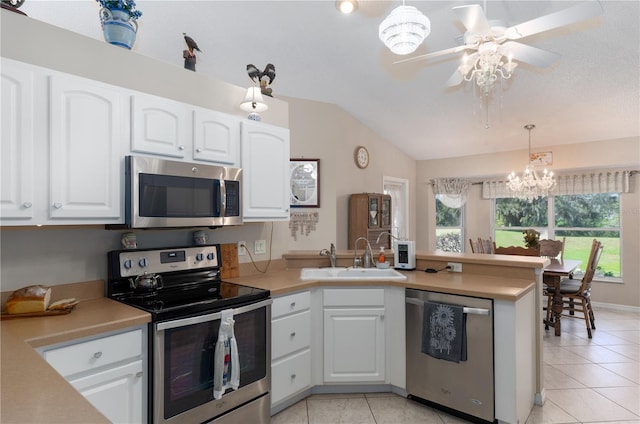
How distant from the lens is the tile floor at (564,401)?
2.40 metres

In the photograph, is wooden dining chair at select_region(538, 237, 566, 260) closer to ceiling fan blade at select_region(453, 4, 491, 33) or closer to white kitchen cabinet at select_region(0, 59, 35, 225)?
ceiling fan blade at select_region(453, 4, 491, 33)

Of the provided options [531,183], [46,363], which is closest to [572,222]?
[531,183]

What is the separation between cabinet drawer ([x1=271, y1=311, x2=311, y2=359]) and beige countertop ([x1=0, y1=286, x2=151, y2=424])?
2.94ft

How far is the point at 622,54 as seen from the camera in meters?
3.27

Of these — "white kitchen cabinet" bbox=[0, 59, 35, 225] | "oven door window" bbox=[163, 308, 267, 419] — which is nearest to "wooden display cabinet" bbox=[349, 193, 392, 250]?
"oven door window" bbox=[163, 308, 267, 419]

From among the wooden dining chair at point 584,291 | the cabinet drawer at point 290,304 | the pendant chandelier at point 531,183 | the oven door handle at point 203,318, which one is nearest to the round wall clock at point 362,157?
the pendant chandelier at point 531,183

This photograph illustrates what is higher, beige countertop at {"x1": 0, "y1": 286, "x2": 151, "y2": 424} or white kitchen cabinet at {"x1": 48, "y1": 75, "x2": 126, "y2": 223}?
white kitchen cabinet at {"x1": 48, "y1": 75, "x2": 126, "y2": 223}

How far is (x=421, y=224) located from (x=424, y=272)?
12.7 feet

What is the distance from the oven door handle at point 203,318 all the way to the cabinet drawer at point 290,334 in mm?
236

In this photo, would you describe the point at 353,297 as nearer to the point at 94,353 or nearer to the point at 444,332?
the point at 444,332

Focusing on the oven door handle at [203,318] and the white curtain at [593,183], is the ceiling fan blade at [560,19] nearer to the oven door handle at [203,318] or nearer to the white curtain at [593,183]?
the oven door handle at [203,318]

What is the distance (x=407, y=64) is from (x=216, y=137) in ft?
8.04

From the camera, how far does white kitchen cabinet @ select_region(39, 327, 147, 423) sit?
59.4 inches

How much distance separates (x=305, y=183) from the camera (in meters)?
4.77
